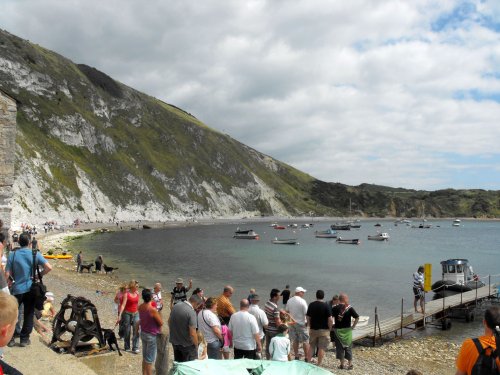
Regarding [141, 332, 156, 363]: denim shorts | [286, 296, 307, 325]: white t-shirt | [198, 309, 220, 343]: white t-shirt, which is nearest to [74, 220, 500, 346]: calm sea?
[286, 296, 307, 325]: white t-shirt

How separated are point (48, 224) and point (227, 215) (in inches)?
3596

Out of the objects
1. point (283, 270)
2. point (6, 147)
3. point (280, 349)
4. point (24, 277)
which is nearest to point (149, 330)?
point (24, 277)

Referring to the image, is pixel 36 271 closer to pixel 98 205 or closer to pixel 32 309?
pixel 32 309

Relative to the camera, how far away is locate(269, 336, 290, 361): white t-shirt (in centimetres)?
875

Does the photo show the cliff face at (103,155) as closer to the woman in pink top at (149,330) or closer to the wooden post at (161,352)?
the woman in pink top at (149,330)

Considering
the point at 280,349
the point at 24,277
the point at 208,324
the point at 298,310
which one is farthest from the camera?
the point at 298,310

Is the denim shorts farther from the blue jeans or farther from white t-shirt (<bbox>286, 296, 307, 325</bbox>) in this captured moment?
white t-shirt (<bbox>286, 296, 307, 325</bbox>)

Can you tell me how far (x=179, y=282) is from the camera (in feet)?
41.7

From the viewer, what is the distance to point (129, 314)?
12.3 m

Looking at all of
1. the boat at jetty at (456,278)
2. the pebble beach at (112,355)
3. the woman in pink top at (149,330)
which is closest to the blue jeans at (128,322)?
the pebble beach at (112,355)

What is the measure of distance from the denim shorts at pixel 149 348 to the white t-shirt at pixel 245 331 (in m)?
1.81

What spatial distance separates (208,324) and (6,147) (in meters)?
16.0

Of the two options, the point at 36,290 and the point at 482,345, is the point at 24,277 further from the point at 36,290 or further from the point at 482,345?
the point at 482,345

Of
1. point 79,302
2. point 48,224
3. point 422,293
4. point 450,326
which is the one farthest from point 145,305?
point 48,224
